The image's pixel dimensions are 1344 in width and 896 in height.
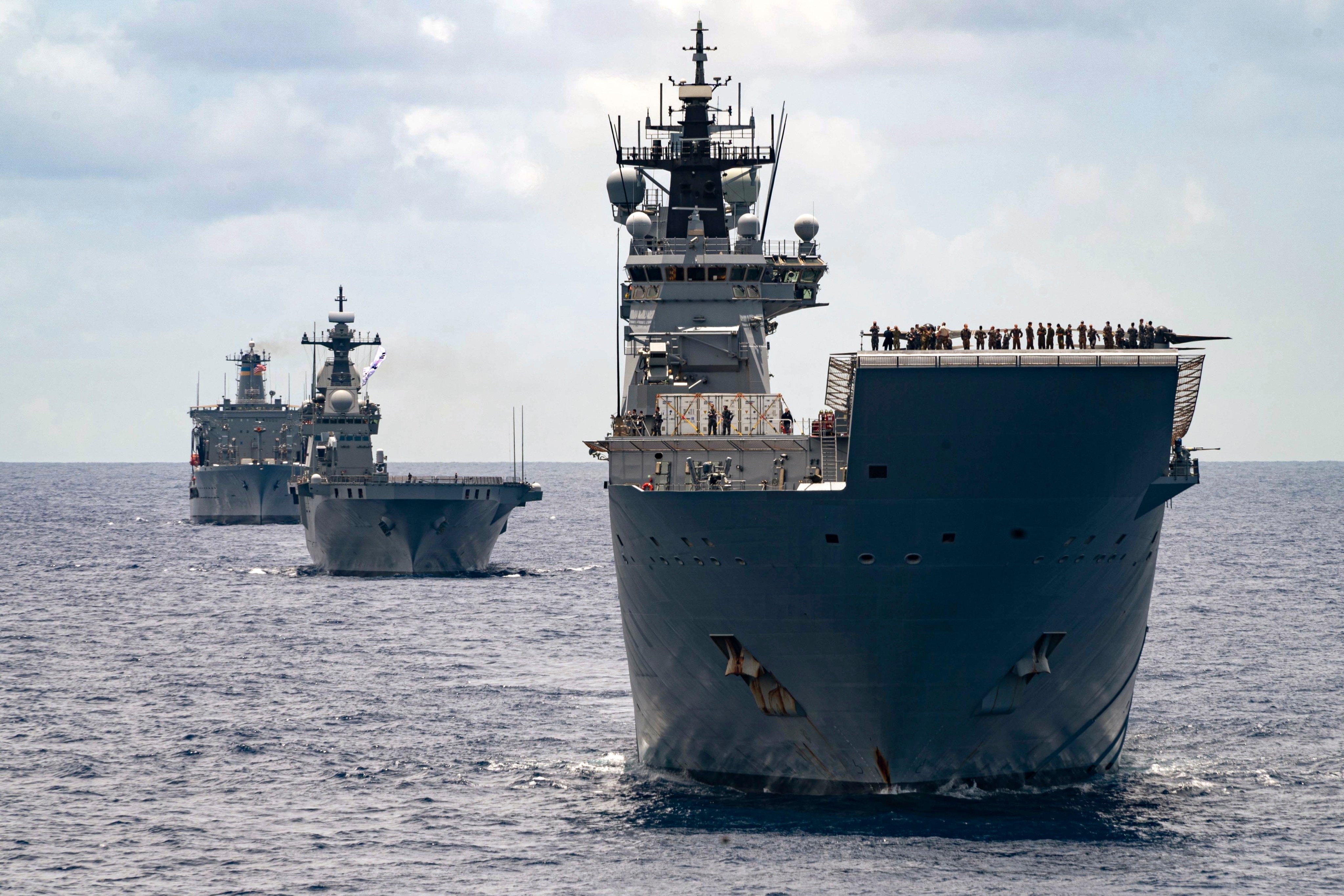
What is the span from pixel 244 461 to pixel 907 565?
113478mm

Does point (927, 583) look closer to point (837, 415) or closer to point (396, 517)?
point (837, 415)

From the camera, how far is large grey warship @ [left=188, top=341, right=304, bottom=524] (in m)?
131

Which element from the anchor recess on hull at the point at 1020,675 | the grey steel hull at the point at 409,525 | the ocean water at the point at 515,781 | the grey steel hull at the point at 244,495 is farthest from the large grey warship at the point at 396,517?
the anchor recess on hull at the point at 1020,675

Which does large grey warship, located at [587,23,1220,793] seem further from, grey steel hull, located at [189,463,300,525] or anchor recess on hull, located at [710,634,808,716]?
grey steel hull, located at [189,463,300,525]

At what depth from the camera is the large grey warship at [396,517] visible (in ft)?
251

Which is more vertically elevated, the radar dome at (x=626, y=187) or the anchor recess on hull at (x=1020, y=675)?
the radar dome at (x=626, y=187)

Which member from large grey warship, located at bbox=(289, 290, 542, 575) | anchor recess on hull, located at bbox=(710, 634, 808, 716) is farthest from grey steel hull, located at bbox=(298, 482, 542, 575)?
anchor recess on hull, located at bbox=(710, 634, 808, 716)

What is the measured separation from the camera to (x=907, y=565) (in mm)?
27406

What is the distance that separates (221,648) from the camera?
179 feet

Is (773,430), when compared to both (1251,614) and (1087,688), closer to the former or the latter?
(1087,688)

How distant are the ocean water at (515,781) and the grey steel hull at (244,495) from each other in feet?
215

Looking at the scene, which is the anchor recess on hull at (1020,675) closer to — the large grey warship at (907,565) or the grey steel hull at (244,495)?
the large grey warship at (907,565)

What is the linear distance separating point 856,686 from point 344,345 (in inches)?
2929

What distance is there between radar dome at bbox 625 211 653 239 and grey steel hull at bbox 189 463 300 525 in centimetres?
9393
